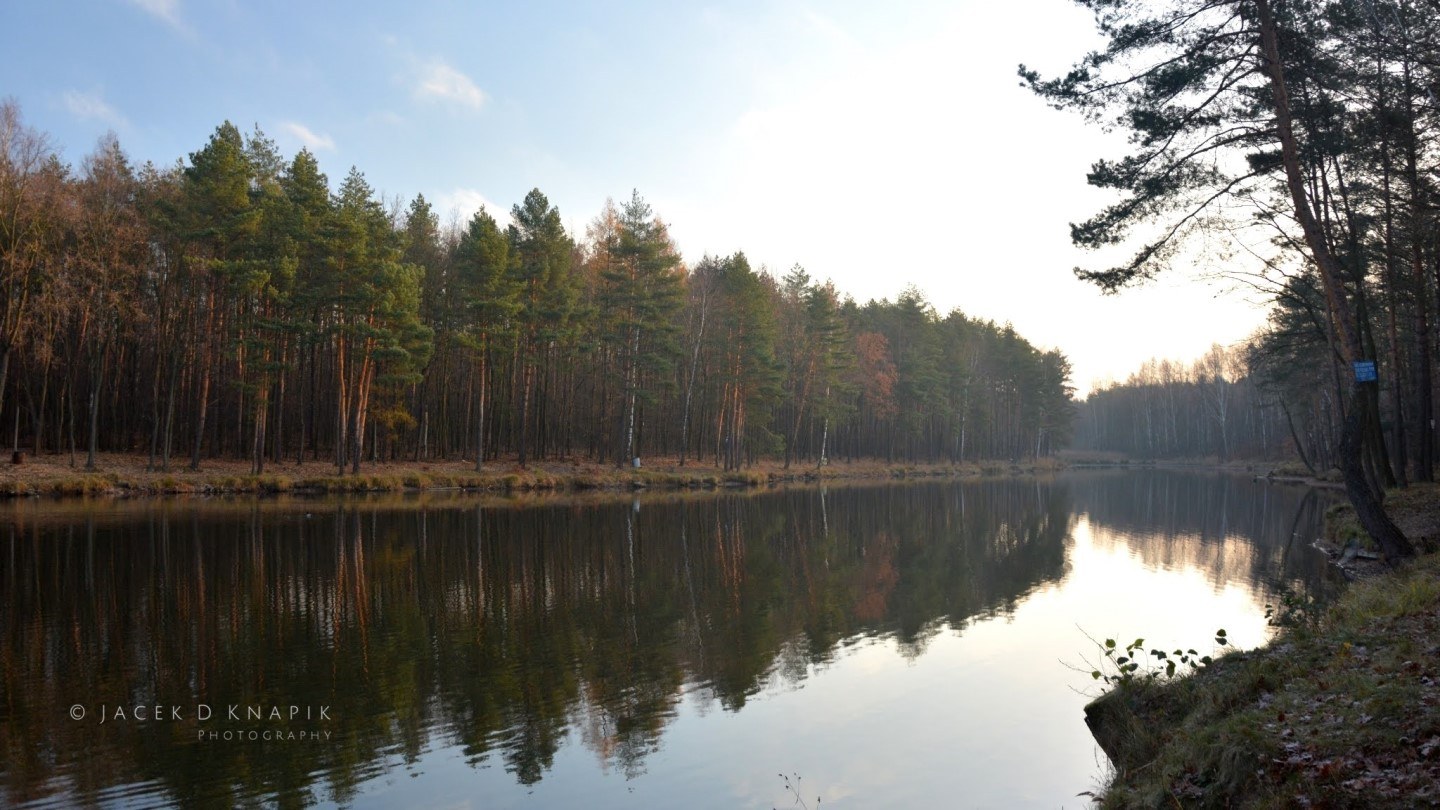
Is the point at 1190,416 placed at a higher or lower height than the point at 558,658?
higher

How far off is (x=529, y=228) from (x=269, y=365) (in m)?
14.3

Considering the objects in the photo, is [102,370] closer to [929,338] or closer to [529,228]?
[529,228]

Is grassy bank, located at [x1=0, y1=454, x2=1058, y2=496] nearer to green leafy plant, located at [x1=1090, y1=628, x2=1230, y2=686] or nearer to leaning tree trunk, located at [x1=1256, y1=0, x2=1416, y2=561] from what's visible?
green leafy plant, located at [x1=1090, y1=628, x2=1230, y2=686]

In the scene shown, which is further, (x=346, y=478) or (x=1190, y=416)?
(x=1190, y=416)

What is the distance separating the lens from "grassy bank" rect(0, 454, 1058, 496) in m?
30.6

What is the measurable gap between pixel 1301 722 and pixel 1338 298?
28.9 feet

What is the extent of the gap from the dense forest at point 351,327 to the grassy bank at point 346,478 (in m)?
1.28

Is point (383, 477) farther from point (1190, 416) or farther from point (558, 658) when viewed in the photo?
point (1190, 416)

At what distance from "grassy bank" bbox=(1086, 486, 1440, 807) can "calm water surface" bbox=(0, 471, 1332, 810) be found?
0.97m

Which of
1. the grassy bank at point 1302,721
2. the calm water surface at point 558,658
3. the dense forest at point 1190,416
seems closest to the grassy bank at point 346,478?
the calm water surface at point 558,658

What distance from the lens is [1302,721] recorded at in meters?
6.12

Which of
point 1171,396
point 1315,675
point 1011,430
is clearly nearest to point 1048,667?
point 1315,675

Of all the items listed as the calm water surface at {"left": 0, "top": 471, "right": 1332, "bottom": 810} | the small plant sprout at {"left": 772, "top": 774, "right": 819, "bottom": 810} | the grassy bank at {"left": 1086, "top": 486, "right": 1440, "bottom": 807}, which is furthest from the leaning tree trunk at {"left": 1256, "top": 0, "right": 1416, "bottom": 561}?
the small plant sprout at {"left": 772, "top": 774, "right": 819, "bottom": 810}

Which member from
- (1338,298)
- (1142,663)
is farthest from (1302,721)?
(1338,298)
